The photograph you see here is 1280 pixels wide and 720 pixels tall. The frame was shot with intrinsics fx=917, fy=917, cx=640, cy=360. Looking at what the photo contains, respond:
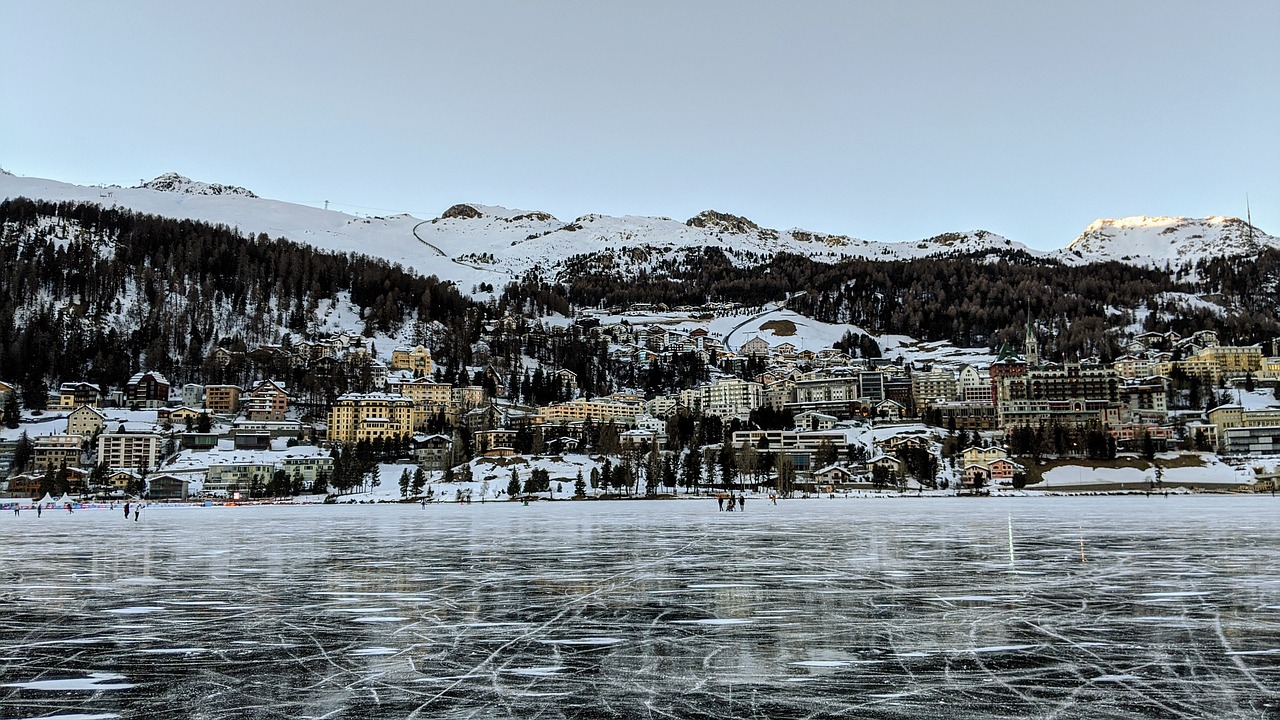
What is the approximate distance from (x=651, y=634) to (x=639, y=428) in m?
123

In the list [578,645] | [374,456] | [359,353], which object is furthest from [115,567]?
[359,353]

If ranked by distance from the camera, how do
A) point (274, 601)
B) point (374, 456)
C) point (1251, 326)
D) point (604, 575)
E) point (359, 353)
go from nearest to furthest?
point (274, 601), point (604, 575), point (374, 456), point (359, 353), point (1251, 326)

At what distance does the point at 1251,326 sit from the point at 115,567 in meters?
224

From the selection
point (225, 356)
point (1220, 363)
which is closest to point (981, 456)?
point (1220, 363)

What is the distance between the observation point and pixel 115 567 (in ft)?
56.7

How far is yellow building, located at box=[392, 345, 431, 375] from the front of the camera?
16850 centimetres

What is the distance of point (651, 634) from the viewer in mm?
9734

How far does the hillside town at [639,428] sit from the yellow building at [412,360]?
0.27 meters

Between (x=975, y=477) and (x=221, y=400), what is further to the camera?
(x=221, y=400)

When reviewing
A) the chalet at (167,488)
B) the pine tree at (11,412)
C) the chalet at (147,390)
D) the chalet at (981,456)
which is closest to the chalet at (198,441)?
the chalet at (167,488)

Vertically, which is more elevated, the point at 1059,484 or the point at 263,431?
the point at 263,431

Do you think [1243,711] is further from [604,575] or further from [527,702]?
[604,575]

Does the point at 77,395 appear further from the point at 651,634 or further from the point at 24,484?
the point at 651,634

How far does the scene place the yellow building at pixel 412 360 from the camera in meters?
168
